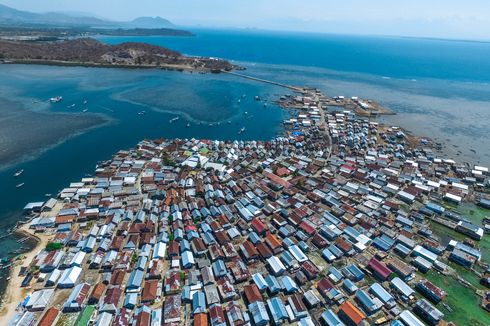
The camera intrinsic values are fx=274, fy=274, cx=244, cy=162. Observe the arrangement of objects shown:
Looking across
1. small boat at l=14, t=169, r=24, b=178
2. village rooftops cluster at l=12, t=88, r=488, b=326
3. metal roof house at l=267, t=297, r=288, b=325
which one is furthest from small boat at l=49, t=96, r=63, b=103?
metal roof house at l=267, t=297, r=288, b=325

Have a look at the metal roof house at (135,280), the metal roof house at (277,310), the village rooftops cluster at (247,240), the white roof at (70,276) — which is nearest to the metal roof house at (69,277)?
the white roof at (70,276)

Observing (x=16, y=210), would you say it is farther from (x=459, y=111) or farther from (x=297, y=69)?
(x=297, y=69)

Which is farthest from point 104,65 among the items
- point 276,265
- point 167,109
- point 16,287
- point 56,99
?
point 276,265

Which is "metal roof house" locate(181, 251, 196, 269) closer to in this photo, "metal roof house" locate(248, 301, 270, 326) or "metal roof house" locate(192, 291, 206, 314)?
"metal roof house" locate(192, 291, 206, 314)

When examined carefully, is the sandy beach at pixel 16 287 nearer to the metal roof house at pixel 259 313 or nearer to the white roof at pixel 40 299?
the white roof at pixel 40 299

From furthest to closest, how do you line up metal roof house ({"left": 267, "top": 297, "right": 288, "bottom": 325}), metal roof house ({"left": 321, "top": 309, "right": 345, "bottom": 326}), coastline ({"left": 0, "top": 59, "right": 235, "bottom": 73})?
coastline ({"left": 0, "top": 59, "right": 235, "bottom": 73}), metal roof house ({"left": 267, "top": 297, "right": 288, "bottom": 325}), metal roof house ({"left": 321, "top": 309, "right": 345, "bottom": 326})
